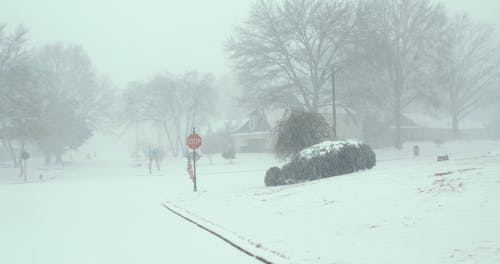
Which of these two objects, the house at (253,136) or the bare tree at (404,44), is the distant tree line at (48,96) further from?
the bare tree at (404,44)

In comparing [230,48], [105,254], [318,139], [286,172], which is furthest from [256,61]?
[105,254]

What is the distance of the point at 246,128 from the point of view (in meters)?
64.8

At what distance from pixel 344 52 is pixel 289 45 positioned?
210 inches

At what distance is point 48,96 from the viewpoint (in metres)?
51.8

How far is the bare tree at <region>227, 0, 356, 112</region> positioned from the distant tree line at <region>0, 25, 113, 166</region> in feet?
67.0

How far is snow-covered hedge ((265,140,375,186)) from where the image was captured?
55.4 ft

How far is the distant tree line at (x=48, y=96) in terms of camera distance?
42.6 meters

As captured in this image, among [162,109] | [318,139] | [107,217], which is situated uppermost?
[162,109]

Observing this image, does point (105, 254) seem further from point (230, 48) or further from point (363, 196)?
point (230, 48)

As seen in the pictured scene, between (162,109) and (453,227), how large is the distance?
213 ft

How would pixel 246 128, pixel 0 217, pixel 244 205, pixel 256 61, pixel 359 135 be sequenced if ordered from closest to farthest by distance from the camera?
pixel 244 205 < pixel 0 217 < pixel 256 61 < pixel 359 135 < pixel 246 128

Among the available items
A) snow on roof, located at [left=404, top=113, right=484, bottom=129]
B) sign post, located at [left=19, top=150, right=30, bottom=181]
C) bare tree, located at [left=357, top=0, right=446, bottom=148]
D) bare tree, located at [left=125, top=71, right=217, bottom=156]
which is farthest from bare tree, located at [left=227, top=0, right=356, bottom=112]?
snow on roof, located at [left=404, top=113, right=484, bottom=129]

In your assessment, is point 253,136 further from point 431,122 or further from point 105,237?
point 105,237

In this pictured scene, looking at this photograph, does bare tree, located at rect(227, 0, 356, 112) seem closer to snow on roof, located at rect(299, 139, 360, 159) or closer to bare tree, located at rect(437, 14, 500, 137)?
bare tree, located at rect(437, 14, 500, 137)
